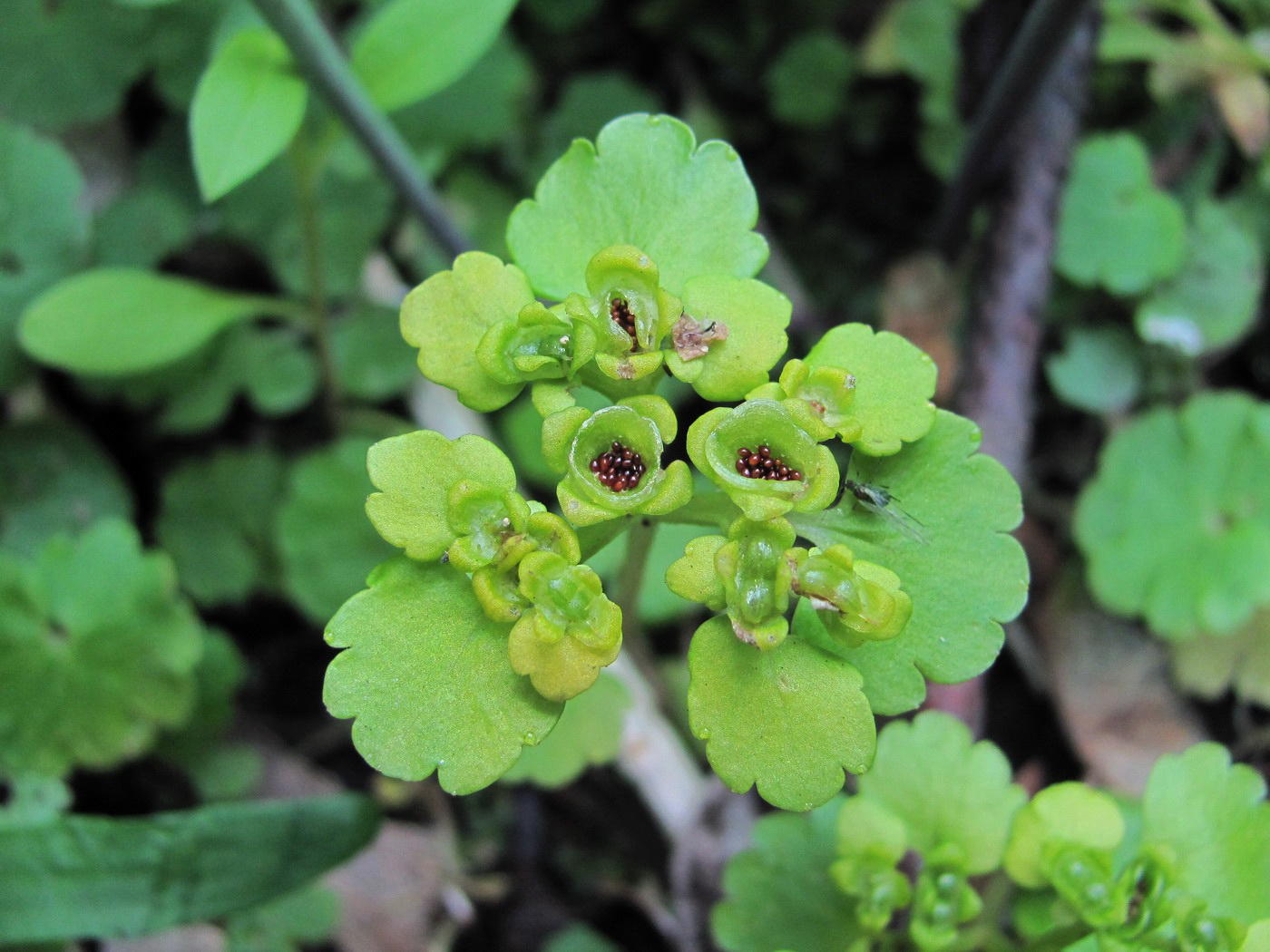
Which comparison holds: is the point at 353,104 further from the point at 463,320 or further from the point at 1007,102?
the point at 1007,102

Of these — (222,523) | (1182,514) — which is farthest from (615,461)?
(1182,514)

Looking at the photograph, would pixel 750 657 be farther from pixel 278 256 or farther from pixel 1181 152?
pixel 1181 152

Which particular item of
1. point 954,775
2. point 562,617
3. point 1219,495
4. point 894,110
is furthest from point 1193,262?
point 562,617

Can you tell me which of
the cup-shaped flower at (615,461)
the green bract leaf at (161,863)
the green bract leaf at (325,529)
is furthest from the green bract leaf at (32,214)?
the cup-shaped flower at (615,461)

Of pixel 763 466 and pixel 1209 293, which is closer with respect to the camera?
pixel 763 466

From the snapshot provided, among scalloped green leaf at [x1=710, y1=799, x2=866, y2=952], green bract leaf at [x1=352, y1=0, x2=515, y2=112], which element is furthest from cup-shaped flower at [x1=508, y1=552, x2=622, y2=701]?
green bract leaf at [x1=352, y1=0, x2=515, y2=112]

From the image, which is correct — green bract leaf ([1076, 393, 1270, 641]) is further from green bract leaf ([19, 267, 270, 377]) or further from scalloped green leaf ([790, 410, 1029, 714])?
green bract leaf ([19, 267, 270, 377])
